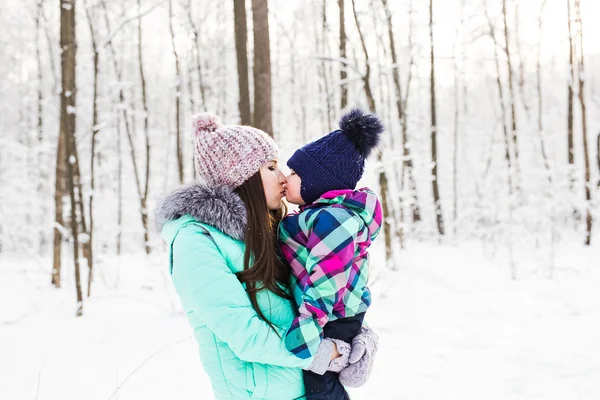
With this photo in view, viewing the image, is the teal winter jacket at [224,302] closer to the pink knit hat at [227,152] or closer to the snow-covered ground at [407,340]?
the pink knit hat at [227,152]

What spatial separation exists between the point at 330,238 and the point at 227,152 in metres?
0.48

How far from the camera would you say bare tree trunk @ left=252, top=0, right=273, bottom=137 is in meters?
3.90

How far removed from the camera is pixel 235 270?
4.51ft

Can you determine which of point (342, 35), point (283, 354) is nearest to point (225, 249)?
point (283, 354)

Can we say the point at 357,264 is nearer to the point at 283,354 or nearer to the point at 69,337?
the point at 283,354

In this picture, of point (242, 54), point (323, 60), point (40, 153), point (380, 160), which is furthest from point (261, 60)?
point (40, 153)

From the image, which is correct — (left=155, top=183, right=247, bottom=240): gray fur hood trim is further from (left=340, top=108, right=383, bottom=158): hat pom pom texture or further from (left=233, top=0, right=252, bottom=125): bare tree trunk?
(left=233, top=0, right=252, bottom=125): bare tree trunk

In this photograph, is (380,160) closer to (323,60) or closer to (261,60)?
(261,60)

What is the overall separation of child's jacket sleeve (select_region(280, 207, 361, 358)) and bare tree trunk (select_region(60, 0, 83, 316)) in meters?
4.37

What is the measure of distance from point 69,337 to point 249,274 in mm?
4222

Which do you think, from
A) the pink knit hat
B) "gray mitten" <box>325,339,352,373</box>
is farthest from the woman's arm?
the pink knit hat

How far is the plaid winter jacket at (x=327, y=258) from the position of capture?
135 cm

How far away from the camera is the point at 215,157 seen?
1.56 m

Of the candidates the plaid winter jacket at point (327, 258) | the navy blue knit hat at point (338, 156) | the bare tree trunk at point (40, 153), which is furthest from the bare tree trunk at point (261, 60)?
the bare tree trunk at point (40, 153)
